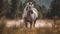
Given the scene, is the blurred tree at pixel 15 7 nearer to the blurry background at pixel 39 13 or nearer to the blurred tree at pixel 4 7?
the blurry background at pixel 39 13

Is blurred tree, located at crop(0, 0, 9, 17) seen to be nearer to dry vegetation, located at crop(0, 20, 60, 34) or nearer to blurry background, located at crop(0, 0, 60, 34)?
blurry background, located at crop(0, 0, 60, 34)

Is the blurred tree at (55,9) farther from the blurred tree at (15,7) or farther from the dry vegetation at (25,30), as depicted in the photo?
the blurred tree at (15,7)

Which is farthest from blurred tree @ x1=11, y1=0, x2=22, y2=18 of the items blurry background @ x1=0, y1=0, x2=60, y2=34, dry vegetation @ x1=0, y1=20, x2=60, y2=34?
dry vegetation @ x1=0, y1=20, x2=60, y2=34

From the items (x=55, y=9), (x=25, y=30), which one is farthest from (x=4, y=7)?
(x=55, y=9)

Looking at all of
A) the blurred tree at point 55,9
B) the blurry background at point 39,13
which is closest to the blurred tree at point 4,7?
the blurry background at point 39,13

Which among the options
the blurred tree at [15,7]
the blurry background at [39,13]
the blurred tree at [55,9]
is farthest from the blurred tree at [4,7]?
the blurred tree at [55,9]

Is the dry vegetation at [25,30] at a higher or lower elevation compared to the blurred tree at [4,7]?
lower

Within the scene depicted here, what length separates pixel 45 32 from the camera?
776 cm

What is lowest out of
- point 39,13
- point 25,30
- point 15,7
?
point 25,30

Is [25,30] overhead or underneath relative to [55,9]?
underneath

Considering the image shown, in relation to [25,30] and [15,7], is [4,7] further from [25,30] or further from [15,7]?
[25,30]

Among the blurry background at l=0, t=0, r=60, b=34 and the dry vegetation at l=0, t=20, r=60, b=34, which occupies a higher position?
the blurry background at l=0, t=0, r=60, b=34

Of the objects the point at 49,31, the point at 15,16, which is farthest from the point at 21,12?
the point at 49,31

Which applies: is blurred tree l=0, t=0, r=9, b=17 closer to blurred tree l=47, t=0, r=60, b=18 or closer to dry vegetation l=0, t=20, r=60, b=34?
dry vegetation l=0, t=20, r=60, b=34
